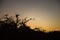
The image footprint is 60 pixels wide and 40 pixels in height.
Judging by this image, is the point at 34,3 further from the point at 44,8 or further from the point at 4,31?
the point at 4,31

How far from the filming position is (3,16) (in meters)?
2.50

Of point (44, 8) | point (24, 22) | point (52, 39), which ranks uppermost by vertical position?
point (44, 8)

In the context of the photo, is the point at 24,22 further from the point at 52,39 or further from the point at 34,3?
the point at 52,39

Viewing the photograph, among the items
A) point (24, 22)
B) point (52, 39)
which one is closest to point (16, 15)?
point (24, 22)

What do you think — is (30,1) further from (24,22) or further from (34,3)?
(24,22)

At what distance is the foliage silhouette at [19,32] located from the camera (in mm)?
2430

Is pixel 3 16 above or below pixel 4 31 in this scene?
above

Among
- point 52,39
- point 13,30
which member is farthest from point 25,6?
point 52,39

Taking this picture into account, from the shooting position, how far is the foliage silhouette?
95.7 inches

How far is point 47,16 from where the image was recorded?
2.52 metres

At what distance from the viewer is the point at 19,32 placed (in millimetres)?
2457

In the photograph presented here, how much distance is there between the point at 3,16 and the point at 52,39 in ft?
2.75

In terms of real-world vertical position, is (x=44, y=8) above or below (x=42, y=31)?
above

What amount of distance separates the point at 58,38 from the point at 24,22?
577 mm
